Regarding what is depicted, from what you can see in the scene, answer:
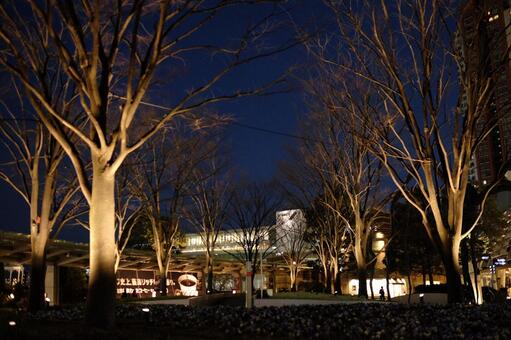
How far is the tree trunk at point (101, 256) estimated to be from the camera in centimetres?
933

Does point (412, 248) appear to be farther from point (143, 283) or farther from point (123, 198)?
point (123, 198)

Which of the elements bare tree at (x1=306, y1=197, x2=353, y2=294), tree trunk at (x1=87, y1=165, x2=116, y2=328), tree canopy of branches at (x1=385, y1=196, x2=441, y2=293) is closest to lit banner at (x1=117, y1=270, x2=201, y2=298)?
bare tree at (x1=306, y1=197, x2=353, y2=294)

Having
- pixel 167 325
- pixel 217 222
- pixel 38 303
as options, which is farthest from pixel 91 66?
pixel 217 222

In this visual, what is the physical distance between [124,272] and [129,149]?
33319 millimetres

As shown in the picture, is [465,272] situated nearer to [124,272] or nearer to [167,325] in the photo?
[167,325]

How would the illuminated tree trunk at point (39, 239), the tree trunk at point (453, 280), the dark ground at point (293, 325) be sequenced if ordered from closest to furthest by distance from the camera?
the dark ground at point (293, 325) → the tree trunk at point (453, 280) → the illuminated tree trunk at point (39, 239)

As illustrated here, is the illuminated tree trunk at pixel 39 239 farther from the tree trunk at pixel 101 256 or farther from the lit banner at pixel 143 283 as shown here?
the lit banner at pixel 143 283

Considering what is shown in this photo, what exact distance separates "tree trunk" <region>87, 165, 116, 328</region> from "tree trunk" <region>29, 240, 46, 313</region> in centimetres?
582

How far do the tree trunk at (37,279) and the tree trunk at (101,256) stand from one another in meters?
5.82

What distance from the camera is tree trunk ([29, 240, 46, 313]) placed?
14594 millimetres

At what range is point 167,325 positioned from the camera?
1041cm

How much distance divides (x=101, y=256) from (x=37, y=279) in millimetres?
6619

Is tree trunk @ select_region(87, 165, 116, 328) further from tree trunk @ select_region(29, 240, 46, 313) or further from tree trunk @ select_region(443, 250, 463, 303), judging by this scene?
tree trunk @ select_region(443, 250, 463, 303)

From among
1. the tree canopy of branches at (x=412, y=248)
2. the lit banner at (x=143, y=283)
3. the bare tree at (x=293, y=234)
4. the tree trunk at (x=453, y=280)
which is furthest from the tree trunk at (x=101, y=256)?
the tree canopy of branches at (x=412, y=248)
